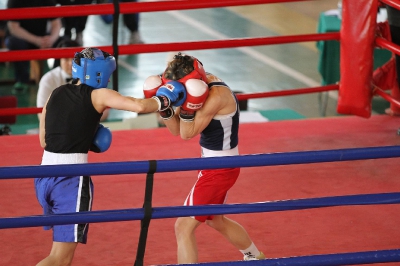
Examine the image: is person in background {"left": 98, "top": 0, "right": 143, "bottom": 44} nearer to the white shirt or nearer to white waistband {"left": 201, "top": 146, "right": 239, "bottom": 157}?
the white shirt

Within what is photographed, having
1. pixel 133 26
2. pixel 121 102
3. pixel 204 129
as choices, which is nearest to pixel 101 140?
pixel 121 102

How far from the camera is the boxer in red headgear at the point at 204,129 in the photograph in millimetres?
3482

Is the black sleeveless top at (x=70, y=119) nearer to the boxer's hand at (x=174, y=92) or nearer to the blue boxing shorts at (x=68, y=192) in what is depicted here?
the blue boxing shorts at (x=68, y=192)

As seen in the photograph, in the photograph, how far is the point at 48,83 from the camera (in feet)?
21.0

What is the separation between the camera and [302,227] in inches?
161

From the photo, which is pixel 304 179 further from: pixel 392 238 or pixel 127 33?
pixel 127 33

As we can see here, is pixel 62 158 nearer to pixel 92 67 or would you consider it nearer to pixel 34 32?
pixel 92 67

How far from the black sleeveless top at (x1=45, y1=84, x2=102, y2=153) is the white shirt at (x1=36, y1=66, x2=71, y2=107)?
9.64 ft

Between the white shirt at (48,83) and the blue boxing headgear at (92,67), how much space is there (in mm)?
2970

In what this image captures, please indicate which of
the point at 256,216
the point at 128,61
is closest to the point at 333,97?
the point at 128,61

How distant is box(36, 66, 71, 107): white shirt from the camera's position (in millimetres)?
6340

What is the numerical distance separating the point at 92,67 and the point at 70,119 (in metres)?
0.27

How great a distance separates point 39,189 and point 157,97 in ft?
2.38

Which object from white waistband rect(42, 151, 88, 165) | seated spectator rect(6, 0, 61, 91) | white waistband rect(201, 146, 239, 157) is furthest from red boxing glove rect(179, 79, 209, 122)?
seated spectator rect(6, 0, 61, 91)
